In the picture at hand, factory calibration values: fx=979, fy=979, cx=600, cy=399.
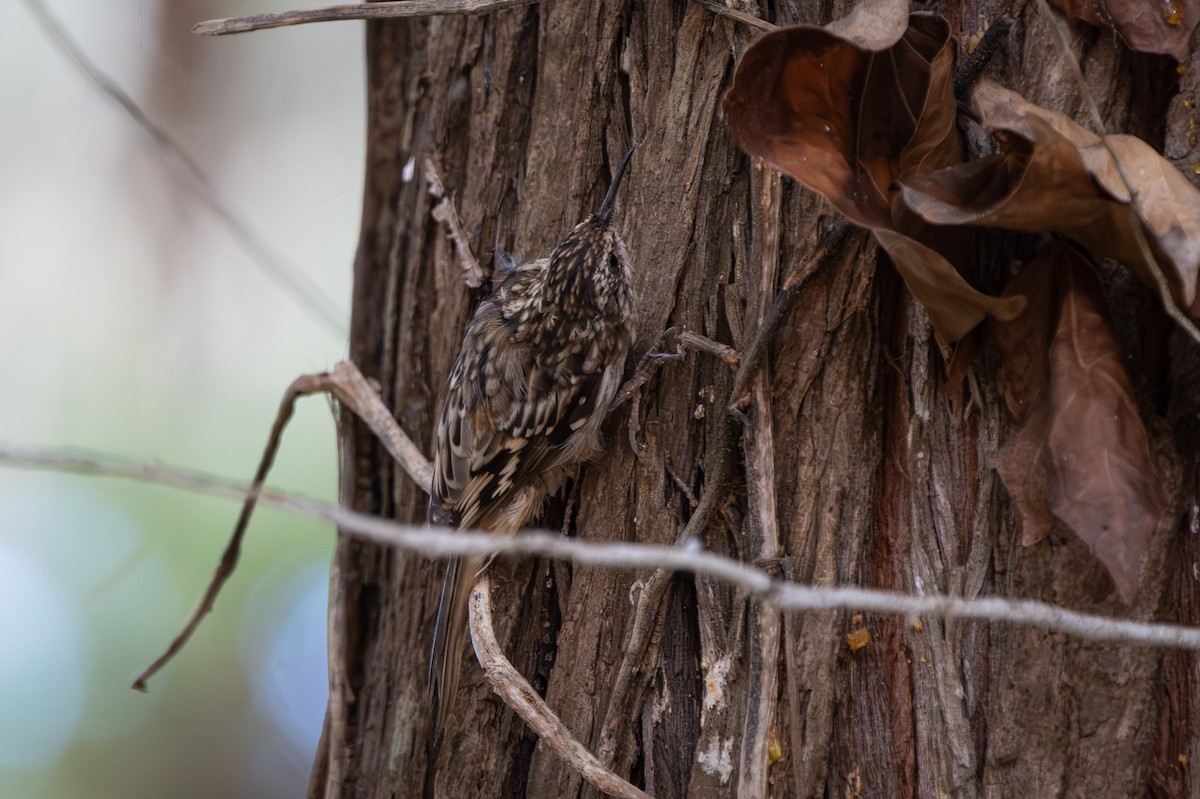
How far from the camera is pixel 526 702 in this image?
6.35 feet

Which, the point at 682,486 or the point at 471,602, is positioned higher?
the point at 682,486

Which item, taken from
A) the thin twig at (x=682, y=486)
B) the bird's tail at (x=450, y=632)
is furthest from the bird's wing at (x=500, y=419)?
the thin twig at (x=682, y=486)

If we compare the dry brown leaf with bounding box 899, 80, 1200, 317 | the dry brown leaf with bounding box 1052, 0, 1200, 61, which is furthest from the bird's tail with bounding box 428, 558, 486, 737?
the dry brown leaf with bounding box 1052, 0, 1200, 61

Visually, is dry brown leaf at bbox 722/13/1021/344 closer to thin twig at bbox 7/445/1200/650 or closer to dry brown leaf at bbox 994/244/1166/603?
dry brown leaf at bbox 994/244/1166/603

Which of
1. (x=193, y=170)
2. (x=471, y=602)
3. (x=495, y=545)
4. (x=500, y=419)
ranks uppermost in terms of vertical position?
(x=193, y=170)

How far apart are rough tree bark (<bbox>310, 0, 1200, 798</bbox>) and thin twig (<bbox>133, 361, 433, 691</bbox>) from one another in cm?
7

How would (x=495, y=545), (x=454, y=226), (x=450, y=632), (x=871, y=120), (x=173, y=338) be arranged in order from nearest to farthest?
(x=495, y=545) → (x=871, y=120) → (x=450, y=632) → (x=454, y=226) → (x=173, y=338)

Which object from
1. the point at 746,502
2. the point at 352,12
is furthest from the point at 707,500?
the point at 352,12

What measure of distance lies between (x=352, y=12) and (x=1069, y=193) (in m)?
1.35

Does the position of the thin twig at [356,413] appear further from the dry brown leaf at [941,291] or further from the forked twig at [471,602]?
the dry brown leaf at [941,291]

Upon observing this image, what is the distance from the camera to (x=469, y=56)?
2.39 metres

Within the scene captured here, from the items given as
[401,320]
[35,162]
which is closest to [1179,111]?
[401,320]

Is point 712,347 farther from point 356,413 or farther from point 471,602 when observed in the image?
point 356,413

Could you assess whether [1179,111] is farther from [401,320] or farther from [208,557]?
[208,557]
